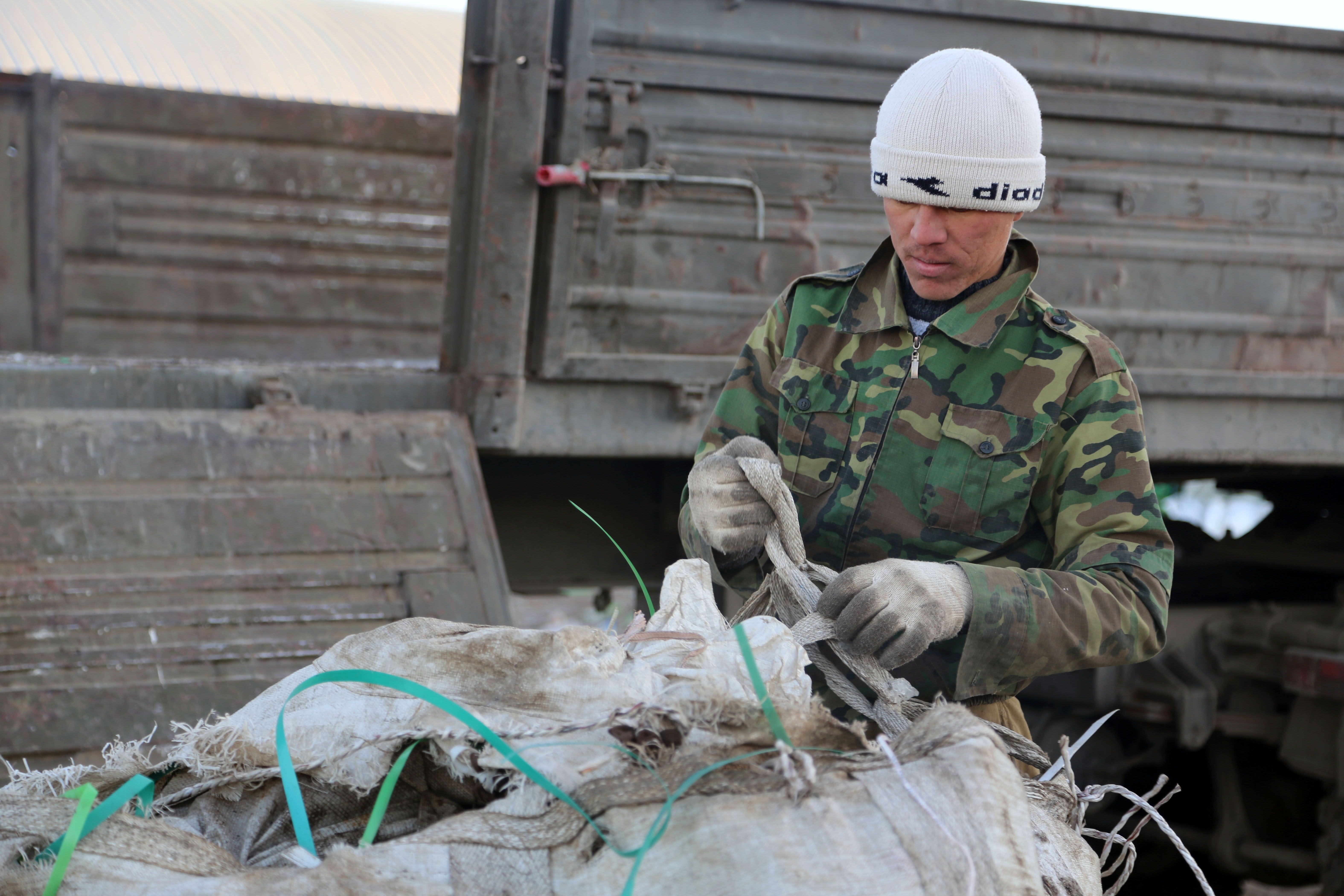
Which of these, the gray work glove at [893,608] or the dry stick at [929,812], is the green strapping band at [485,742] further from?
the gray work glove at [893,608]

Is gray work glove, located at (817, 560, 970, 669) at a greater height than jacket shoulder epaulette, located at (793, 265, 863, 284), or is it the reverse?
jacket shoulder epaulette, located at (793, 265, 863, 284)

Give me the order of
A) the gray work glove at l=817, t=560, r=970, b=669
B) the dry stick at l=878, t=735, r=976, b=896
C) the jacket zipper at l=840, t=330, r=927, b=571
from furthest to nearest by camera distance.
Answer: the jacket zipper at l=840, t=330, r=927, b=571
the gray work glove at l=817, t=560, r=970, b=669
the dry stick at l=878, t=735, r=976, b=896

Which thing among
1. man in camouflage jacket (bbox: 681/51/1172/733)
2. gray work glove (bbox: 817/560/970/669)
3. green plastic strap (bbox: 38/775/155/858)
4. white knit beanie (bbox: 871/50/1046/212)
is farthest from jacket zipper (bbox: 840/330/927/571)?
green plastic strap (bbox: 38/775/155/858)

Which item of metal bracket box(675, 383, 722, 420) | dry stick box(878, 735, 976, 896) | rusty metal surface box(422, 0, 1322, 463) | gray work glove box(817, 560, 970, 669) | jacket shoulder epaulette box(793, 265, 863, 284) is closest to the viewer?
dry stick box(878, 735, 976, 896)

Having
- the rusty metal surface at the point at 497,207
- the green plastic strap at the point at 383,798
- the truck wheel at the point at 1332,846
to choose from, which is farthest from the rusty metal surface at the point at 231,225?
the green plastic strap at the point at 383,798

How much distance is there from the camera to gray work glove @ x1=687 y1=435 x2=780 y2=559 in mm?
1554

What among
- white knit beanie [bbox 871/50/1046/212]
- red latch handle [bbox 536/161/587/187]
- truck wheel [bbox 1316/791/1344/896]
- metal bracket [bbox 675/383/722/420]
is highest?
white knit beanie [bbox 871/50/1046/212]

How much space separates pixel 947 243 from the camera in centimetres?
162

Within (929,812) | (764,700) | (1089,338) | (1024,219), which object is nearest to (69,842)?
(764,700)

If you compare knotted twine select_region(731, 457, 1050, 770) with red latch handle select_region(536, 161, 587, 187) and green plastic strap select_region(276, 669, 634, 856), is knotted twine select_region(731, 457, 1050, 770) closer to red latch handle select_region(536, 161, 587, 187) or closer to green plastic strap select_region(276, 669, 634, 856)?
green plastic strap select_region(276, 669, 634, 856)

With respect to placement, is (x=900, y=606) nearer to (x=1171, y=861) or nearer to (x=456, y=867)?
(x=456, y=867)

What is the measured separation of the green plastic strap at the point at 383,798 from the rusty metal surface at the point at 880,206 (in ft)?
6.08

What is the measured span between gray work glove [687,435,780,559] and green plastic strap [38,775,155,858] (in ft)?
2.38

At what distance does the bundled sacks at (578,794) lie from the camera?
101cm
